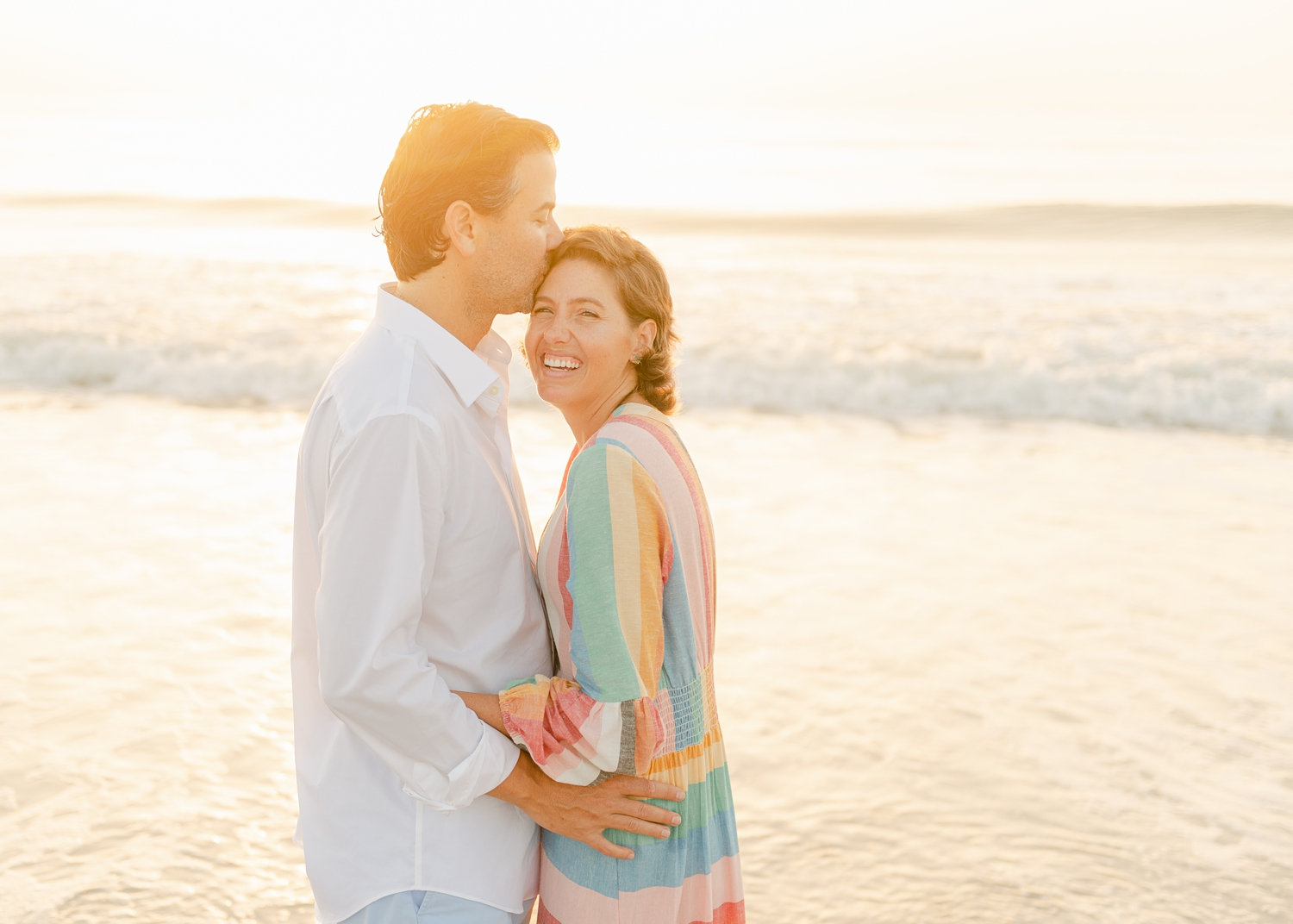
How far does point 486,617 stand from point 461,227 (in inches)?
26.8

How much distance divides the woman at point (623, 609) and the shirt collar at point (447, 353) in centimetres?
20

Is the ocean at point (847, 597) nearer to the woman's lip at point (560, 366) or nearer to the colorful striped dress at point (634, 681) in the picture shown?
the colorful striped dress at point (634, 681)

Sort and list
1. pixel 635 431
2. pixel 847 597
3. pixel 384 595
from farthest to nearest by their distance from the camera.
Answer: pixel 847 597, pixel 635 431, pixel 384 595

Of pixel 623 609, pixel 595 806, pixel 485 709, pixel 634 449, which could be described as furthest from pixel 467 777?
pixel 634 449

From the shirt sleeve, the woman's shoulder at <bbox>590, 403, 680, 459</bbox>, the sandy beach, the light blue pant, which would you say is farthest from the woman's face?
the sandy beach

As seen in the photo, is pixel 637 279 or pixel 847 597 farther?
pixel 847 597

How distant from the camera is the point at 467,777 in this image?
5.79ft

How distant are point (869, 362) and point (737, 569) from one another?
216 inches

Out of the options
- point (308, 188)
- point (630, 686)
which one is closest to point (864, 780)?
point (630, 686)

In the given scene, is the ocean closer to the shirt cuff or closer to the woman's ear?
the shirt cuff

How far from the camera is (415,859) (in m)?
1.84

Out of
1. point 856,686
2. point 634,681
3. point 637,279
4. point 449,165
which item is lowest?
point 856,686

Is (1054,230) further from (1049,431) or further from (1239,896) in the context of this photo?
(1239,896)

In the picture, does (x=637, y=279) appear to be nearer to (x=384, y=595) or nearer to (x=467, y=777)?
(x=384, y=595)
